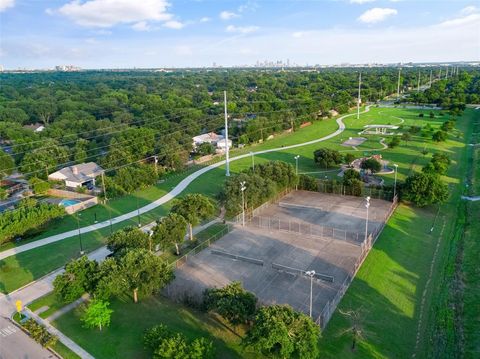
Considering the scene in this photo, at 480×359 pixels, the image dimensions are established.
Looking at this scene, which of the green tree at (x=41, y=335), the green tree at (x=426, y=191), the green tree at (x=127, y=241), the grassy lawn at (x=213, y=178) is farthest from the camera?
the green tree at (x=426, y=191)

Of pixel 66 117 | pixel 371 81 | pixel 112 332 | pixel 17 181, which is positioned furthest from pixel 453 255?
pixel 371 81

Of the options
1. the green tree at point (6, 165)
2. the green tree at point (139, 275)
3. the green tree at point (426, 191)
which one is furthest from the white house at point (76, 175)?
the green tree at point (426, 191)

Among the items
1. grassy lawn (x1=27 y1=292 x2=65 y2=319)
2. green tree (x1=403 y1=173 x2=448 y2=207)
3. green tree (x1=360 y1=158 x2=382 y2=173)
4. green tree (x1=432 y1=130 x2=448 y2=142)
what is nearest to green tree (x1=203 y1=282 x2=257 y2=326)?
grassy lawn (x1=27 y1=292 x2=65 y2=319)

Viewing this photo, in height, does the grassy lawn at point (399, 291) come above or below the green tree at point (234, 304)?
below

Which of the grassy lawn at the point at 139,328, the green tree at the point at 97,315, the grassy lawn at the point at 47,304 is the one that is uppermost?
the green tree at the point at 97,315

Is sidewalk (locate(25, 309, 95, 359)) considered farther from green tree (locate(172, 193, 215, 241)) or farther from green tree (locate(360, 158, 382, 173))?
green tree (locate(360, 158, 382, 173))

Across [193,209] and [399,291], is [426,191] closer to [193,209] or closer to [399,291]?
[399,291]

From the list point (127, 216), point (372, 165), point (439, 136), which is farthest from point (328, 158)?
point (127, 216)

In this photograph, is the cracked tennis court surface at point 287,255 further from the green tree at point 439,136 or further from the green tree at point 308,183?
the green tree at point 439,136

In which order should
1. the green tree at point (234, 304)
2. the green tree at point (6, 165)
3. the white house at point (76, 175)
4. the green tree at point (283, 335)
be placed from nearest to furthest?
the green tree at point (283, 335) → the green tree at point (234, 304) → the white house at point (76, 175) → the green tree at point (6, 165)
